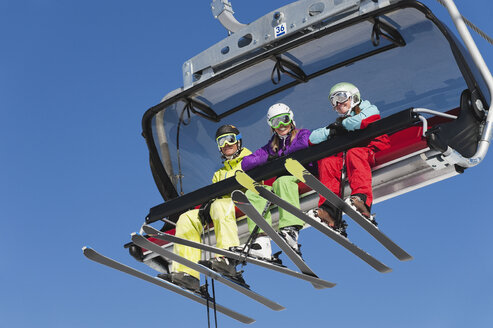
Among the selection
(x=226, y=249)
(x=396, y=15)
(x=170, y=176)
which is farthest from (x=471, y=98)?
(x=170, y=176)

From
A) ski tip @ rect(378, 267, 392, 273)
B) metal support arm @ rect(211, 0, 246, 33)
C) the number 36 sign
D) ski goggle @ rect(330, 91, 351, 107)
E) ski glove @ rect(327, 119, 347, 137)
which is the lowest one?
ski tip @ rect(378, 267, 392, 273)

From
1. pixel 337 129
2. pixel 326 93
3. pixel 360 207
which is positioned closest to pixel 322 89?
pixel 326 93

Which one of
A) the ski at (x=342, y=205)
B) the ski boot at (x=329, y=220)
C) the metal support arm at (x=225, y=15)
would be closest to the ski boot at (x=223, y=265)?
the ski boot at (x=329, y=220)

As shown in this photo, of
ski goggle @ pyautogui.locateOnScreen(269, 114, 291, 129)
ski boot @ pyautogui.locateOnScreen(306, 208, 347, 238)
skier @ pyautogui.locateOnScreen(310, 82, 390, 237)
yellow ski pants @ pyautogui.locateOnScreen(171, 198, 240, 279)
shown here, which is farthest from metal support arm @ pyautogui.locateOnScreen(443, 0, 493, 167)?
yellow ski pants @ pyautogui.locateOnScreen(171, 198, 240, 279)

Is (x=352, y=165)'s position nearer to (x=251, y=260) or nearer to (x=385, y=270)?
(x=385, y=270)

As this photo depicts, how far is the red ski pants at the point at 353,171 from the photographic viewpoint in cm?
1047

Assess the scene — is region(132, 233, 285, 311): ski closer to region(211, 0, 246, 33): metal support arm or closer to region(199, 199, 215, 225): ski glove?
region(199, 199, 215, 225): ski glove

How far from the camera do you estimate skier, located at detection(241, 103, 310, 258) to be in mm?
10773

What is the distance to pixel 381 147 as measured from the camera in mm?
10680

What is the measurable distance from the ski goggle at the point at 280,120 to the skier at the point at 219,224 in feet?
Answer: 2.05

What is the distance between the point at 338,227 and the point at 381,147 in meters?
0.88

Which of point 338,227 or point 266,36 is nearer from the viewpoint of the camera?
point 338,227

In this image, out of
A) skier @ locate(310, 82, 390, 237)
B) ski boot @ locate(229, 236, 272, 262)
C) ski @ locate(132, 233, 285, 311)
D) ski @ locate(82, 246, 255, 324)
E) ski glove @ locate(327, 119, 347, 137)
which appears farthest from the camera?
ski @ locate(82, 246, 255, 324)

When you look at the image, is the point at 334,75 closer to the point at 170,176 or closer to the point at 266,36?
the point at 266,36
